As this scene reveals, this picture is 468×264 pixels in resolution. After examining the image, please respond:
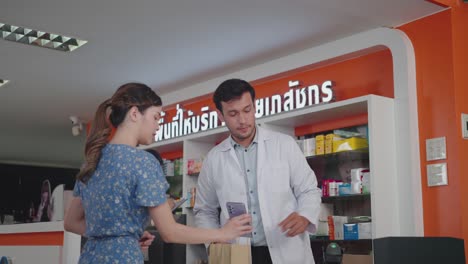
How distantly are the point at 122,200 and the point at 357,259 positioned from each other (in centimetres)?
331

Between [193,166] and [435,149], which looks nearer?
[435,149]

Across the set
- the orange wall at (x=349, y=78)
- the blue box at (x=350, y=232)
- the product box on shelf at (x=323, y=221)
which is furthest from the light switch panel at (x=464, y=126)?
the product box on shelf at (x=323, y=221)

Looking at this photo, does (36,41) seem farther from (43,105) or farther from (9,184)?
(9,184)

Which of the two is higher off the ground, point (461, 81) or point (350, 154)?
point (461, 81)

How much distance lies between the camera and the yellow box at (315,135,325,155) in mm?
5492

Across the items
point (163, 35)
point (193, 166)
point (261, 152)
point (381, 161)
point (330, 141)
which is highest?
point (163, 35)

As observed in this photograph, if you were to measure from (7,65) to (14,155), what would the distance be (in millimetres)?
7176

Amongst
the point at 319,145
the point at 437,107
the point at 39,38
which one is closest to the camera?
the point at 437,107

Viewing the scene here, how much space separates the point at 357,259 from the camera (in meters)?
5.04

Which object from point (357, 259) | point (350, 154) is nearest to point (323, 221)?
point (357, 259)

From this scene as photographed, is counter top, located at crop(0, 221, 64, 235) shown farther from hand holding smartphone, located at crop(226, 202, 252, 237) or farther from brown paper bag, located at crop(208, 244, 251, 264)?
hand holding smartphone, located at crop(226, 202, 252, 237)

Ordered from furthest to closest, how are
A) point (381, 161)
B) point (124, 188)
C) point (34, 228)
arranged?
1. point (381, 161)
2. point (34, 228)
3. point (124, 188)

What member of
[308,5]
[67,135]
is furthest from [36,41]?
[67,135]

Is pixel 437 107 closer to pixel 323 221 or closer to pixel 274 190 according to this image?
pixel 323 221
